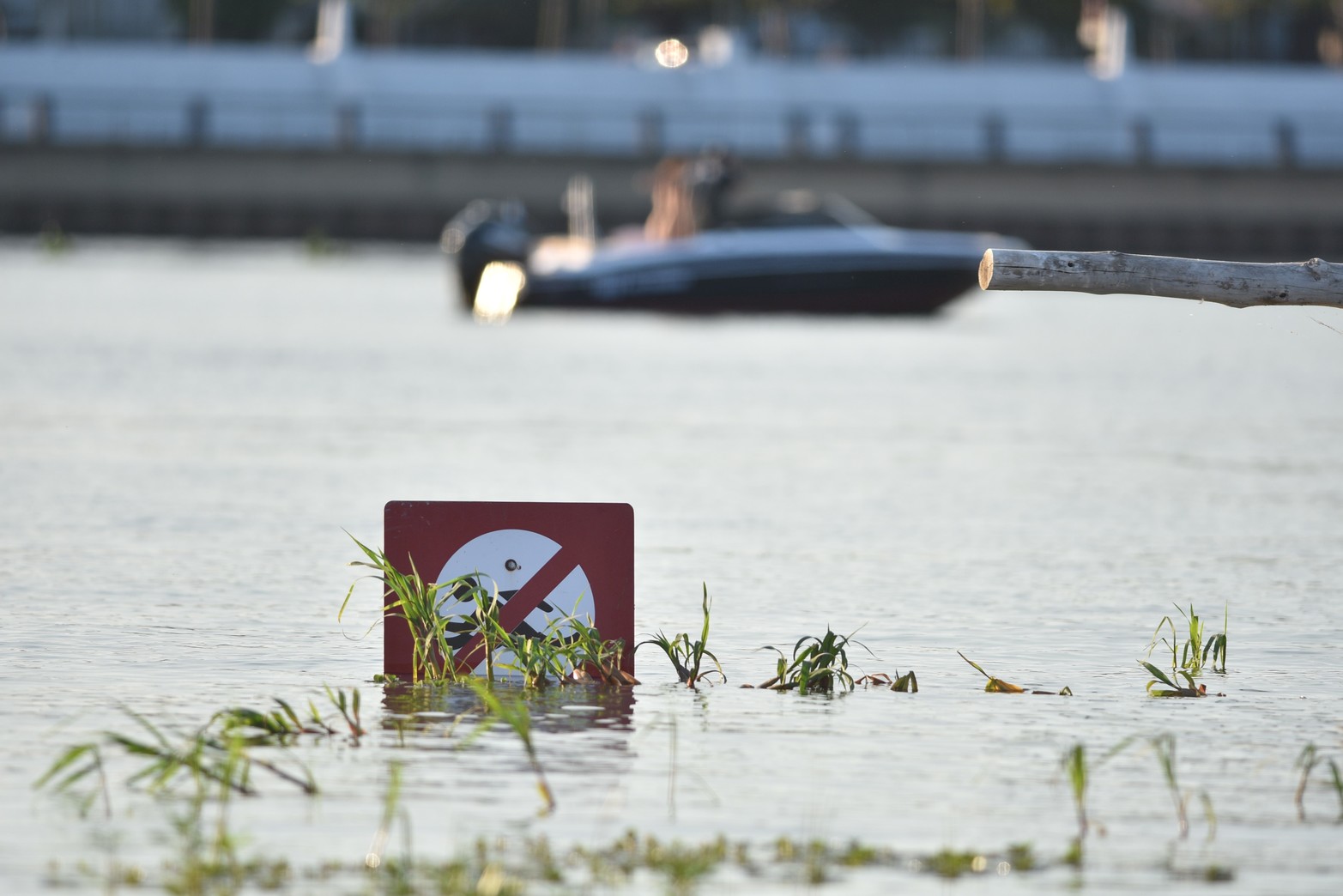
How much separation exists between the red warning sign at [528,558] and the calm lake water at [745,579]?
38 cm

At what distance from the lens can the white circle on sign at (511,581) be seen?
793cm

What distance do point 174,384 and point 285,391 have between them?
1127 mm

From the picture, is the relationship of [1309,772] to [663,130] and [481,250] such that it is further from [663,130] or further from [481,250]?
[663,130]

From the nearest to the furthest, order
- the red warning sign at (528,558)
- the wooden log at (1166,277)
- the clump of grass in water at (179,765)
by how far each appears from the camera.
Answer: the clump of grass in water at (179,765) < the wooden log at (1166,277) < the red warning sign at (528,558)

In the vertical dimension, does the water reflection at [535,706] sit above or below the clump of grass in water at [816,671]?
below

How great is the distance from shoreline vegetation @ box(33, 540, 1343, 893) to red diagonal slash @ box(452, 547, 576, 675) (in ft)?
0.04

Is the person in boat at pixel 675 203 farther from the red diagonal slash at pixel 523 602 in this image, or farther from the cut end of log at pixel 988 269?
the cut end of log at pixel 988 269

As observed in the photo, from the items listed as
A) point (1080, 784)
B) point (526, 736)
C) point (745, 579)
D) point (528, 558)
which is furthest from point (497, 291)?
point (1080, 784)

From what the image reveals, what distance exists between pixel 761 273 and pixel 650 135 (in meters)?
32.1

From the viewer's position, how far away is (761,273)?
36.3 m

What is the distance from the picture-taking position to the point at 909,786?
257 inches

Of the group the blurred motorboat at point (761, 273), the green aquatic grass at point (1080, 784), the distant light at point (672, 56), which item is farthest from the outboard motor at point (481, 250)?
the distant light at point (672, 56)

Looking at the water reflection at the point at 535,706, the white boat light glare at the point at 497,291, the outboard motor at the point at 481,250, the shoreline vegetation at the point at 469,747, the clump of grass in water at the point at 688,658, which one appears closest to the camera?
the shoreline vegetation at the point at 469,747

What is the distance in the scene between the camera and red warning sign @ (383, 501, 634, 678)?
25.9 ft
